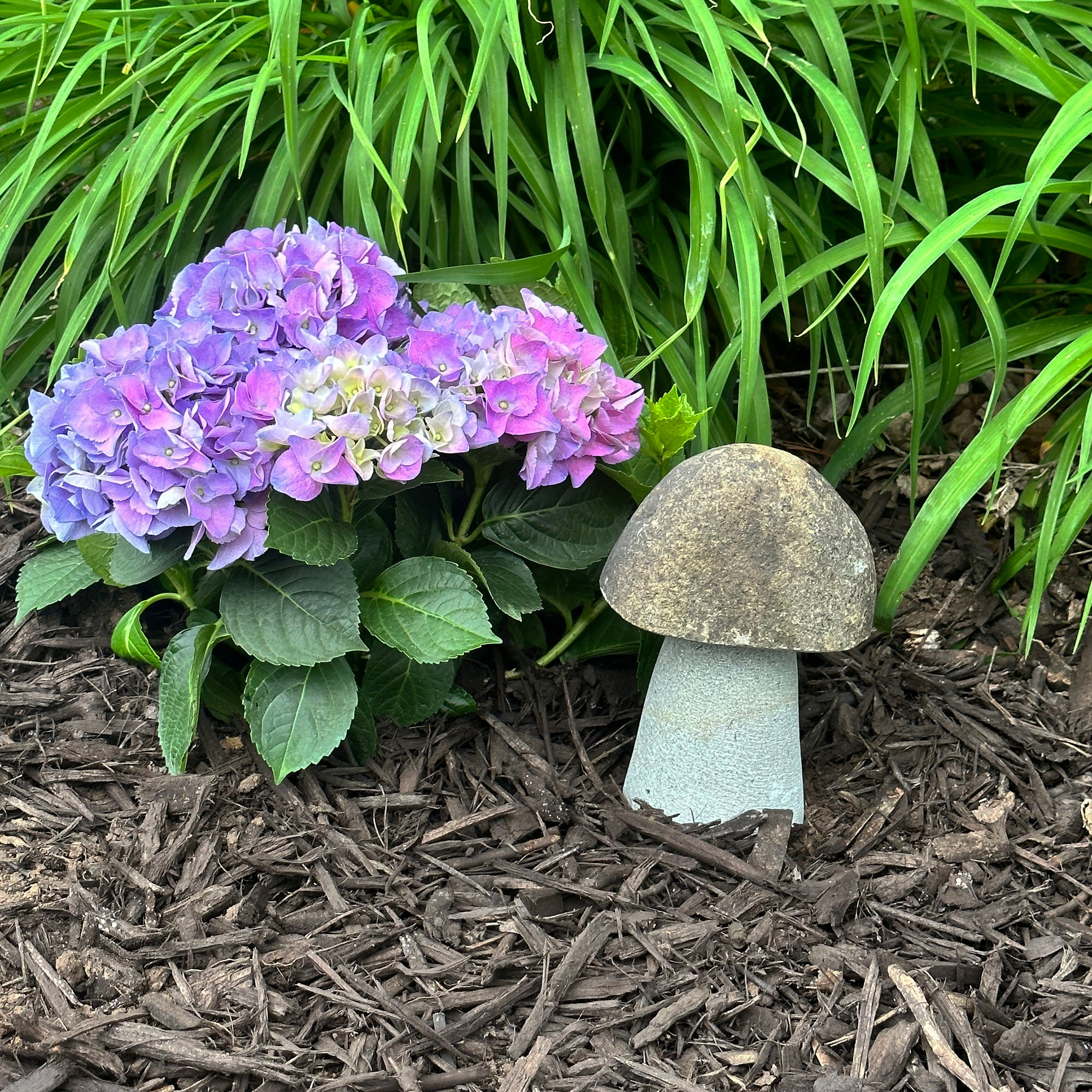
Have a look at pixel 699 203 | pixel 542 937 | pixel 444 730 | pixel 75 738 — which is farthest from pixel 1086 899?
pixel 75 738

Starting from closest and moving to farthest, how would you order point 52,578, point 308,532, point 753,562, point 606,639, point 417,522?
point 753,562, point 308,532, point 52,578, point 417,522, point 606,639

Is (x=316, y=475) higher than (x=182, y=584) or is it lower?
higher

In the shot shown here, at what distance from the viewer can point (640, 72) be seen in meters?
2.26

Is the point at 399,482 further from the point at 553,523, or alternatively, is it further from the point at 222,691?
the point at 222,691

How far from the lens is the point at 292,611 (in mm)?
2010

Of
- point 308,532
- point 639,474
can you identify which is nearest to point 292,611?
point 308,532

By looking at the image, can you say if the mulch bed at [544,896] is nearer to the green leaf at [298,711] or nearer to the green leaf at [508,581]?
the green leaf at [298,711]

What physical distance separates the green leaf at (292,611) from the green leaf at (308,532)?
58mm

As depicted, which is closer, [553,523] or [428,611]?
[428,611]

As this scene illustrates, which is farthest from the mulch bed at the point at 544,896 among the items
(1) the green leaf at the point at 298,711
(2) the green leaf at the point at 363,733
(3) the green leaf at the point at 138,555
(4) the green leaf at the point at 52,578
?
(3) the green leaf at the point at 138,555

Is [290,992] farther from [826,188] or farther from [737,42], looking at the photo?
[826,188]

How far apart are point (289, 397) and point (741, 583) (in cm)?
79

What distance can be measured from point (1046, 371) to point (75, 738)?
6.54ft

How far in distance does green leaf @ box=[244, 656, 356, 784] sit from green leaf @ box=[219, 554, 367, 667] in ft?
0.17
